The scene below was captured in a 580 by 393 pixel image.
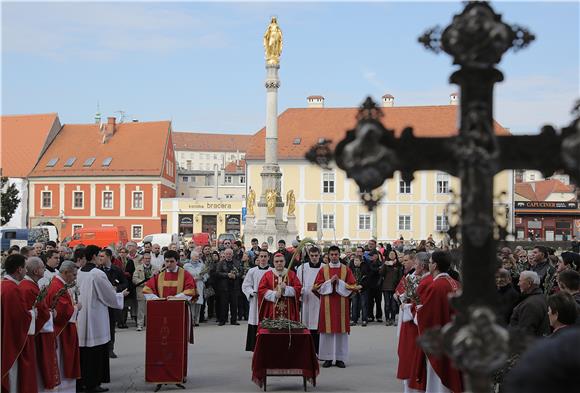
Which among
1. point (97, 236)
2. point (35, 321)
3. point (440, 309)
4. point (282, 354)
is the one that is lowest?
point (282, 354)

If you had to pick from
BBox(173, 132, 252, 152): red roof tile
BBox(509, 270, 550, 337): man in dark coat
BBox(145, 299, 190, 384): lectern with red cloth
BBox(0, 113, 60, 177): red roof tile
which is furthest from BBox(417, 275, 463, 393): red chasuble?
BBox(173, 132, 252, 152): red roof tile

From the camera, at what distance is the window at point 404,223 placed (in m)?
62.1

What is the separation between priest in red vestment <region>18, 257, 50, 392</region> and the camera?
27.8 feet

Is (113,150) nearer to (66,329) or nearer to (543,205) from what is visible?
(543,205)

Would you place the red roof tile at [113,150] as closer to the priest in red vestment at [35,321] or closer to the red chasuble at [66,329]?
the red chasuble at [66,329]

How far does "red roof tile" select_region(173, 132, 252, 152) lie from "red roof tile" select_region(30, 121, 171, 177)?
7110 centimetres

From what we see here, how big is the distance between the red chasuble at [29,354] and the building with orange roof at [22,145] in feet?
190

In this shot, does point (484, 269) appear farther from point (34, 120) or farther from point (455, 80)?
point (34, 120)

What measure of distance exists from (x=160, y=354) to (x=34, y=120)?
60824 millimetres

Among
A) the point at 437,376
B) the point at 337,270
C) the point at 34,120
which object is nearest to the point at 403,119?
the point at 34,120

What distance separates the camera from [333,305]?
42.9 feet

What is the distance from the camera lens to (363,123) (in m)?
3.37

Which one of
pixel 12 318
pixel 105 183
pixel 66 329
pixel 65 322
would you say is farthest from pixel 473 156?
pixel 105 183

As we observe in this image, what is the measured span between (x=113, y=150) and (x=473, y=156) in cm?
6404
